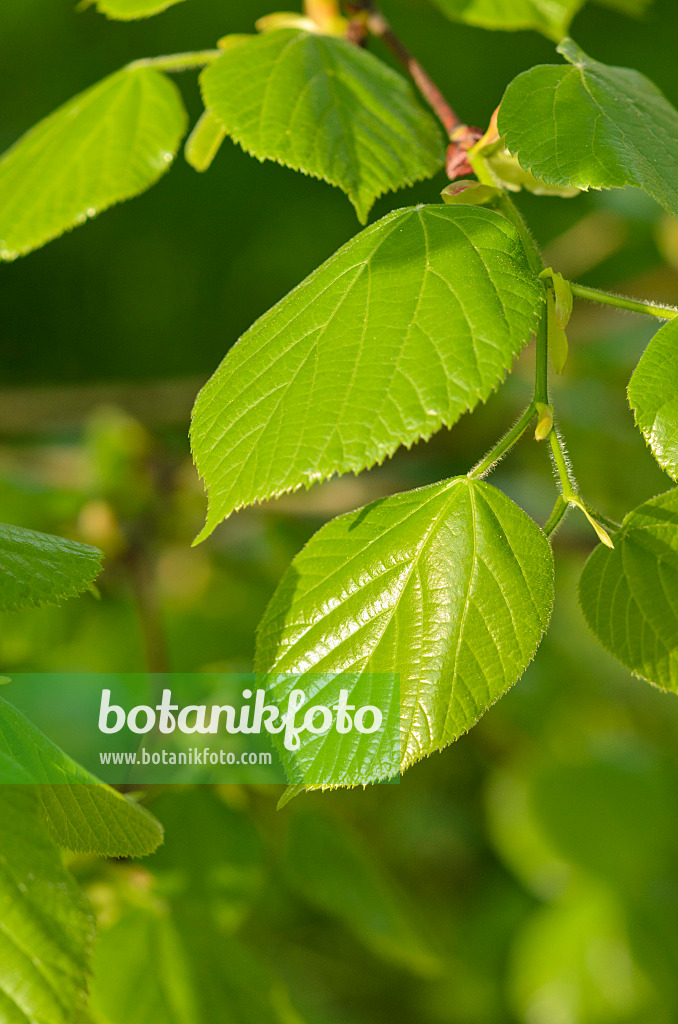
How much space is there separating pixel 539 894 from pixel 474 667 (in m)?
0.91

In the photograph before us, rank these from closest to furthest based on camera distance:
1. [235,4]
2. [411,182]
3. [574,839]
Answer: [411,182] → [574,839] → [235,4]

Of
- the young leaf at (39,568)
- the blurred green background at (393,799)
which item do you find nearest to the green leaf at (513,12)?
the blurred green background at (393,799)

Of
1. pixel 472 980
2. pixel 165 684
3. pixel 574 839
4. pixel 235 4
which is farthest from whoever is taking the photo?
pixel 235 4

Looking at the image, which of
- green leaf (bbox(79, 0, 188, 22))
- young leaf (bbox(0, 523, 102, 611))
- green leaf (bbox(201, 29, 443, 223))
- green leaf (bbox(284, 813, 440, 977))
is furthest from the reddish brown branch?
green leaf (bbox(284, 813, 440, 977))

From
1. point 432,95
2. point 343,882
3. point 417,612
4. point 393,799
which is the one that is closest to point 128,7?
point 432,95

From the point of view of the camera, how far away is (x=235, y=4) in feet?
7.71

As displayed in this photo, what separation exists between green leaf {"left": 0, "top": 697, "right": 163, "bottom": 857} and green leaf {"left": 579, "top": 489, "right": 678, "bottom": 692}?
9.1 inches

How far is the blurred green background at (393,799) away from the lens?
623 mm

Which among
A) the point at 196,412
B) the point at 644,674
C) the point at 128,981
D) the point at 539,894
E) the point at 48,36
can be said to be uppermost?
the point at 48,36

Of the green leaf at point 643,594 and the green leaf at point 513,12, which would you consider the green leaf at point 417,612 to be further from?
the green leaf at point 513,12

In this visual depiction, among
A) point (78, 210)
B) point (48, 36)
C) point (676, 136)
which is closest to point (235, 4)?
point (48, 36)

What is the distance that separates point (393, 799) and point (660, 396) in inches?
44.5

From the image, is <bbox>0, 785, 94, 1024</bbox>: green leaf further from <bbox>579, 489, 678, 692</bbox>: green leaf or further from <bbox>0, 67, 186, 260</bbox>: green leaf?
<bbox>0, 67, 186, 260</bbox>: green leaf

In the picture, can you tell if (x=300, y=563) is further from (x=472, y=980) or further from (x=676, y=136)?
(x=472, y=980)
